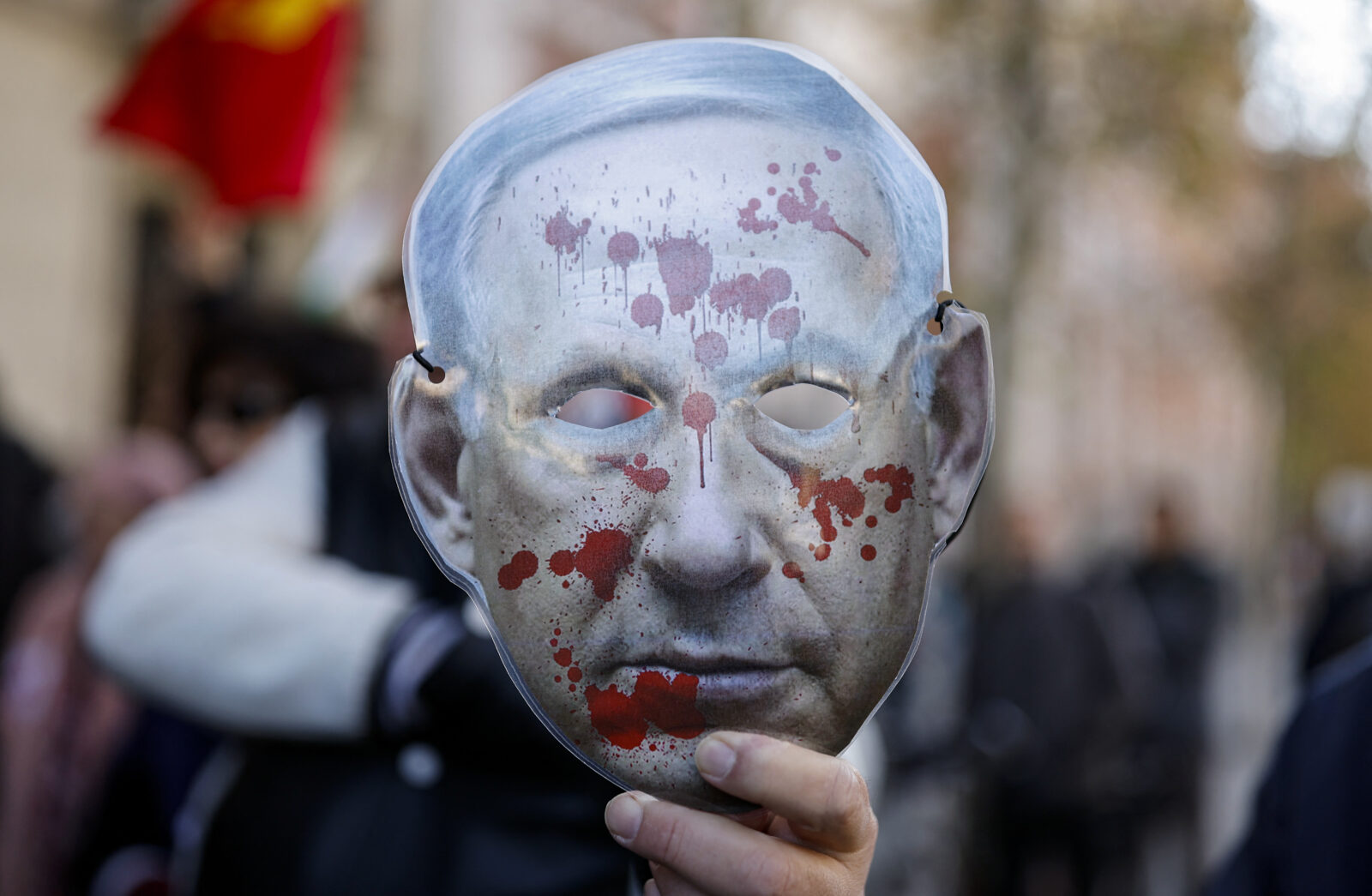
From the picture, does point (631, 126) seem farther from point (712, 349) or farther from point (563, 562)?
point (563, 562)

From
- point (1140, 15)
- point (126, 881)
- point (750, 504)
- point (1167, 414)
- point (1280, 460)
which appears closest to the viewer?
point (750, 504)

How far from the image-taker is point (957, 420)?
890 mm

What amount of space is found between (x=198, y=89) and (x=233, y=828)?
3.17 m

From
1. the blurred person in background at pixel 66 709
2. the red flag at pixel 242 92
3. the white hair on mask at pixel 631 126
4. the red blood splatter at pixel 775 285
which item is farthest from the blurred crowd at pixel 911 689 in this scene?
the red flag at pixel 242 92

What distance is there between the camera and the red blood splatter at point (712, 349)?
32.3 inches

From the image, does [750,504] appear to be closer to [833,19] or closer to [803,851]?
[803,851]

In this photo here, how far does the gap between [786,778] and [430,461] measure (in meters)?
0.34

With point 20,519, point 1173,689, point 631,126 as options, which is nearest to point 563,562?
point 631,126

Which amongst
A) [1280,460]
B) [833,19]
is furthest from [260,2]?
[1280,460]

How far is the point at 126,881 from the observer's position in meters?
2.36

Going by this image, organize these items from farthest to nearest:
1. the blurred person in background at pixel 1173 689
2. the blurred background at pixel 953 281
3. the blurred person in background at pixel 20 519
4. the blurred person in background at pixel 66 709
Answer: the blurred person in background at pixel 1173 689 < the blurred person in background at pixel 20 519 < the blurred background at pixel 953 281 < the blurred person in background at pixel 66 709

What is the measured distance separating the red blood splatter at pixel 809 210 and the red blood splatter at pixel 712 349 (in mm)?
102

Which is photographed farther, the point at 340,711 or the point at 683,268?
the point at 340,711

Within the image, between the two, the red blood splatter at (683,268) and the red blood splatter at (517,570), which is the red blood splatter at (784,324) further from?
the red blood splatter at (517,570)
